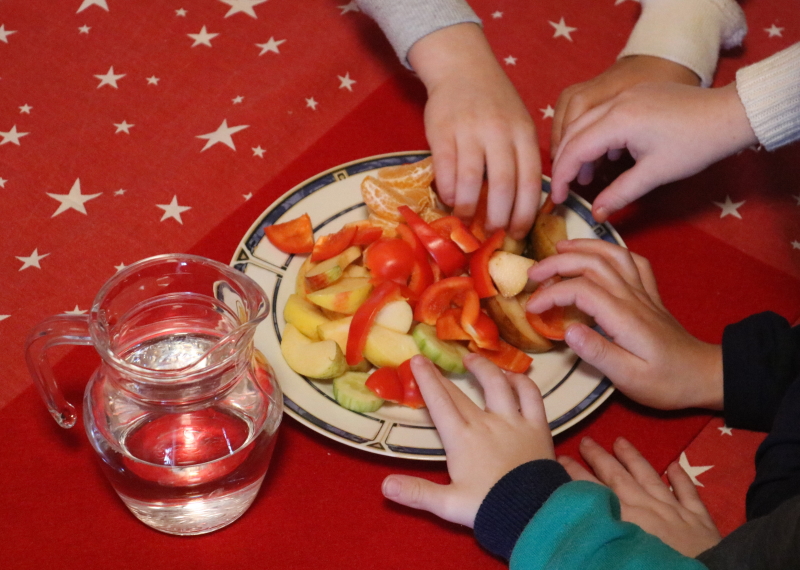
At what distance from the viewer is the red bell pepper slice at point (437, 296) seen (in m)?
1.09

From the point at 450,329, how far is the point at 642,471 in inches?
12.9

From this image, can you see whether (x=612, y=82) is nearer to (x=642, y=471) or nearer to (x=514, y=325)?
(x=514, y=325)

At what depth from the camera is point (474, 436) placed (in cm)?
96

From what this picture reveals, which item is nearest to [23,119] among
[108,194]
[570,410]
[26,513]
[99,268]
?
[108,194]

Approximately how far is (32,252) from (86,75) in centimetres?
42

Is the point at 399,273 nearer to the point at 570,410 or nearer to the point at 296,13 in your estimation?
the point at 570,410

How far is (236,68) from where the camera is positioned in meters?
1.46

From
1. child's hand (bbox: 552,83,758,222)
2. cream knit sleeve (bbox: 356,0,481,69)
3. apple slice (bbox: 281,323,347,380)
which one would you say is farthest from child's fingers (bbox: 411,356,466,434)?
cream knit sleeve (bbox: 356,0,481,69)

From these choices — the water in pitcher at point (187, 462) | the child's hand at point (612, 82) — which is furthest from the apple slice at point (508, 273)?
the water in pitcher at point (187, 462)

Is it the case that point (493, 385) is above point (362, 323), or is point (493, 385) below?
below

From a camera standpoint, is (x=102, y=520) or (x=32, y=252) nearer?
(x=102, y=520)

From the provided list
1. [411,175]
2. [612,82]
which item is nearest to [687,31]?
[612,82]

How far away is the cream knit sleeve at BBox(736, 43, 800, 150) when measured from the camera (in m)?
1.24

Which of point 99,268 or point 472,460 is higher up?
point 99,268
